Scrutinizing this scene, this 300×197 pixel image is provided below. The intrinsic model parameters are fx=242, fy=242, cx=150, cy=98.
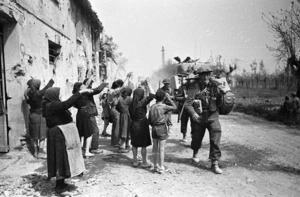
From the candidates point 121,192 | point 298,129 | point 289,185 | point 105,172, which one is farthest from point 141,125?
point 298,129

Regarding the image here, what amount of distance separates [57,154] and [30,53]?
3534 millimetres

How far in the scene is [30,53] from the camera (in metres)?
5.98

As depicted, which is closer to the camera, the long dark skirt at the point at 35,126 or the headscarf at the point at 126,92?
the long dark skirt at the point at 35,126

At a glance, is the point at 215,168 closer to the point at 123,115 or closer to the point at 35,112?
the point at 123,115

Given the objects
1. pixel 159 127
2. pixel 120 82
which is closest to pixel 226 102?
pixel 159 127

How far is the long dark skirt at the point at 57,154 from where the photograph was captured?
11.4ft

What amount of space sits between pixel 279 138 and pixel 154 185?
5394 millimetres

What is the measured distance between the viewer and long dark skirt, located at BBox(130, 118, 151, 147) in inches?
183

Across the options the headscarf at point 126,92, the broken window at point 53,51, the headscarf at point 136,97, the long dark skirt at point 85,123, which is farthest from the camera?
the broken window at point 53,51

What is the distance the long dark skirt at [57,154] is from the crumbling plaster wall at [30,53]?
99.4 inches

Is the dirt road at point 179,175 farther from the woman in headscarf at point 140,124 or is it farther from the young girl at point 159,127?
the woman in headscarf at point 140,124

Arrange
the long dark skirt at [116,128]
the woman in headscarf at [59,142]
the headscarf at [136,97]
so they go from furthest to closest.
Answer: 1. the long dark skirt at [116,128]
2. the headscarf at [136,97]
3. the woman in headscarf at [59,142]

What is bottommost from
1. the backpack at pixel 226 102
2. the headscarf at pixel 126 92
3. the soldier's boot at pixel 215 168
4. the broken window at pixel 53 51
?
the soldier's boot at pixel 215 168

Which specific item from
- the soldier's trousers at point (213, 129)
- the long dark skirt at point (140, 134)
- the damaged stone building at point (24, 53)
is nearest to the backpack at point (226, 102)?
the soldier's trousers at point (213, 129)
